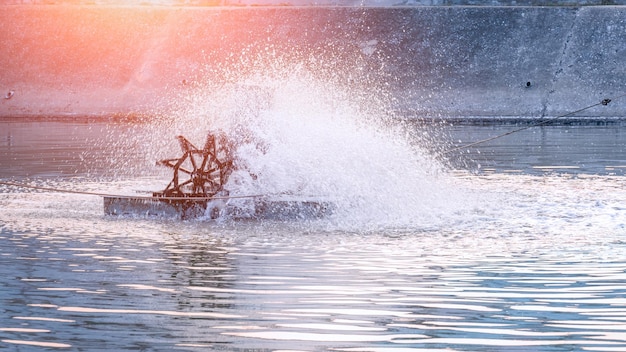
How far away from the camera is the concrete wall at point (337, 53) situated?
61969 mm

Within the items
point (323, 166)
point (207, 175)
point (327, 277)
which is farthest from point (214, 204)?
point (327, 277)

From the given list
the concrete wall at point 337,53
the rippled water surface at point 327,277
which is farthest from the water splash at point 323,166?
the concrete wall at point 337,53

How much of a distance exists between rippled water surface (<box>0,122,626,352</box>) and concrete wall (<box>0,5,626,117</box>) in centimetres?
3797

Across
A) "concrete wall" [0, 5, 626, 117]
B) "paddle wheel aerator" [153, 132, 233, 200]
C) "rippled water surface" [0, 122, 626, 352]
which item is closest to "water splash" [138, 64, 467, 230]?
"paddle wheel aerator" [153, 132, 233, 200]

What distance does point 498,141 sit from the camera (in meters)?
42.7

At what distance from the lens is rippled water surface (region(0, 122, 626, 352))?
1087cm

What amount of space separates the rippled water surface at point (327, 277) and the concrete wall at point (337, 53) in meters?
38.0

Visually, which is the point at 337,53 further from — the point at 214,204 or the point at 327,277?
the point at 327,277

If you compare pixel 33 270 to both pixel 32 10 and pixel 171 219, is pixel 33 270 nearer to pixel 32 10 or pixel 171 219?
pixel 171 219

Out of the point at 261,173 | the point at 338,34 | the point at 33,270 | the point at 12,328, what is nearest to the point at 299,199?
the point at 261,173

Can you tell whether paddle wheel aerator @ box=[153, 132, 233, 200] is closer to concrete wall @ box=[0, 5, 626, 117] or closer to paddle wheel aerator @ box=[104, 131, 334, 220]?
paddle wheel aerator @ box=[104, 131, 334, 220]

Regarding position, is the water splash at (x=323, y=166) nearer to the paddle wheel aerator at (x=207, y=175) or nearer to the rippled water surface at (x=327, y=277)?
the paddle wheel aerator at (x=207, y=175)

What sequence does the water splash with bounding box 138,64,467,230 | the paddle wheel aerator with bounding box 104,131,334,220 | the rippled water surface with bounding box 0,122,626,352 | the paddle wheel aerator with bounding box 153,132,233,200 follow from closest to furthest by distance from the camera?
the rippled water surface with bounding box 0,122,626,352, the paddle wheel aerator with bounding box 104,131,334,220, the water splash with bounding box 138,64,467,230, the paddle wheel aerator with bounding box 153,132,233,200

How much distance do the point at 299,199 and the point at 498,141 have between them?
23.3 meters
